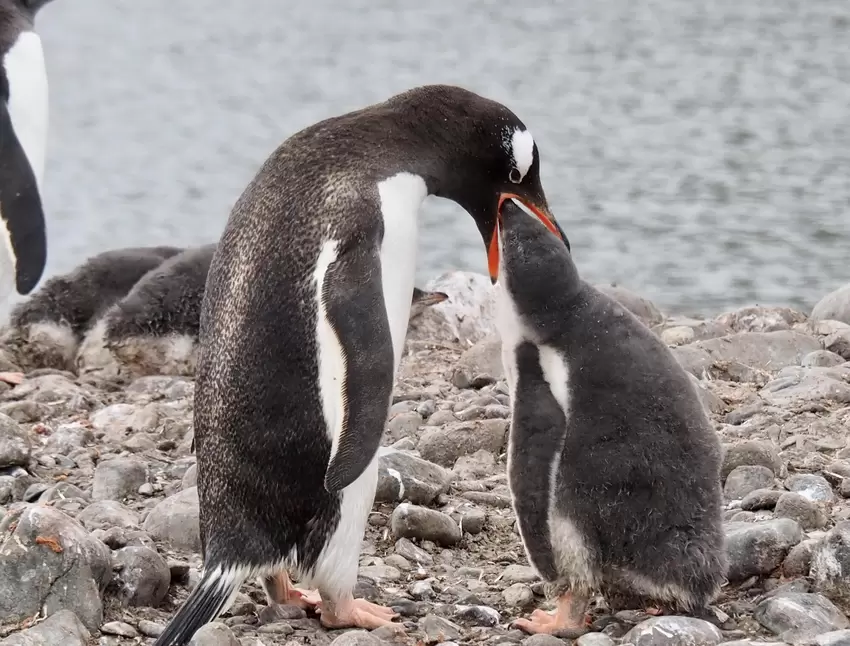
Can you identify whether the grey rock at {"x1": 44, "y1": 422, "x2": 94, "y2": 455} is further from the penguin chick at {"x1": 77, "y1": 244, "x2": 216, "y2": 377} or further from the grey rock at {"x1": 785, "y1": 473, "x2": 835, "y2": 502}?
the grey rock at {"x1": 785, "y1": 473, "x2": 835, "y2": 502}

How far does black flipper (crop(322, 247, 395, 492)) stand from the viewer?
120 inches

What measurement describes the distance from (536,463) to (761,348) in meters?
2.44

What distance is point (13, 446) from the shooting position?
4.24 metres

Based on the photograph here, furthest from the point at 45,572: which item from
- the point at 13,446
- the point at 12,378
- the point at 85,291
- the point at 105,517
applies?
the point at 85,291

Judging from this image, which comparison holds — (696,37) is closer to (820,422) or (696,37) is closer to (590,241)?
(590,241)

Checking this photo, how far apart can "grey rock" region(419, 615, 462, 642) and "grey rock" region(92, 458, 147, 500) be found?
1.32 metres

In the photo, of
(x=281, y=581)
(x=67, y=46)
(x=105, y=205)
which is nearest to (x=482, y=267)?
(x=105, y=205)

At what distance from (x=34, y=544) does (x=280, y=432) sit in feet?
1.90

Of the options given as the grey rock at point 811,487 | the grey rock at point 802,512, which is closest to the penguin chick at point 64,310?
the grey rock at point 811,487

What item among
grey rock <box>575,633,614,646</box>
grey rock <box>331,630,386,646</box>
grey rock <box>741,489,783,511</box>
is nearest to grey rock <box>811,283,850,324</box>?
grey rock <box>741,489,783,511</box>

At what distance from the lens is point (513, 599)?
11.1 ft

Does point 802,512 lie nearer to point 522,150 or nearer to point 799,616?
point 799,616

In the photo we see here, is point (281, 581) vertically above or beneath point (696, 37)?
beneath

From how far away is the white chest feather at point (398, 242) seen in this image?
3.27 meters
